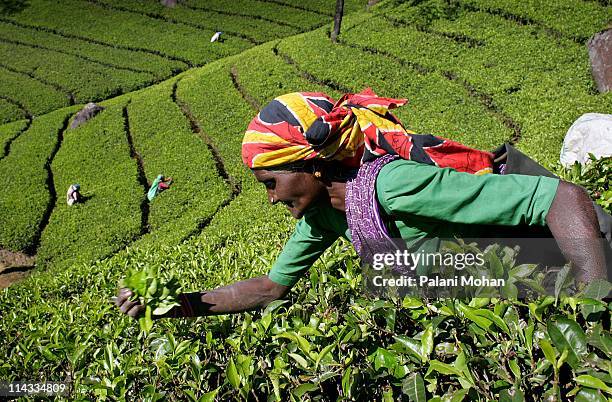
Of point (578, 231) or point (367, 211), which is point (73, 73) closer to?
point (367, 211)

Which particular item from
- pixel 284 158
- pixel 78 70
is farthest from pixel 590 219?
pixel 78 70

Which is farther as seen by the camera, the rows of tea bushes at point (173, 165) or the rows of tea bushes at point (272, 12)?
the rows of tea bushes at point (272, 12)

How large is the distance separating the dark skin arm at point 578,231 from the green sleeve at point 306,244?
2.41 feet

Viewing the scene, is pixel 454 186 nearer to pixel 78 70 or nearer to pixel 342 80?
pixel 342 80

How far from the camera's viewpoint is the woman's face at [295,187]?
1908 mm

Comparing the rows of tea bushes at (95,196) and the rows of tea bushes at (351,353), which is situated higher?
the rows of tea bushes at (351,353)

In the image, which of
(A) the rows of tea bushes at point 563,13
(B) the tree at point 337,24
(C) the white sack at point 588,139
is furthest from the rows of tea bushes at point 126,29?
(C) the white sack at point 588,139

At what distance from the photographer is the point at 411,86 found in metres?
10.4

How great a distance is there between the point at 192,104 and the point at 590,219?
451 inches

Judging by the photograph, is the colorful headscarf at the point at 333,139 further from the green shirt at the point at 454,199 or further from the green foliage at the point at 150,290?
the green foliage at the point at 150,290

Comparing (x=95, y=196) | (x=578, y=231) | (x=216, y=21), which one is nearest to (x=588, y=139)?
(x=578, y=231)

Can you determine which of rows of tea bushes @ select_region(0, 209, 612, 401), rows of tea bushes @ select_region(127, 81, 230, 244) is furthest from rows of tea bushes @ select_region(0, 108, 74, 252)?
rows of tea bushes @ select_region(0, 209, 612, 401)

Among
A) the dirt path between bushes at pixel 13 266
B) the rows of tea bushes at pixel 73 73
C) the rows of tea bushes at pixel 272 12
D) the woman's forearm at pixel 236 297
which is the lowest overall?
the dirt path between bushes at pixel 13 266

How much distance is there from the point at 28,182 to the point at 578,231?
11145 millimetres
